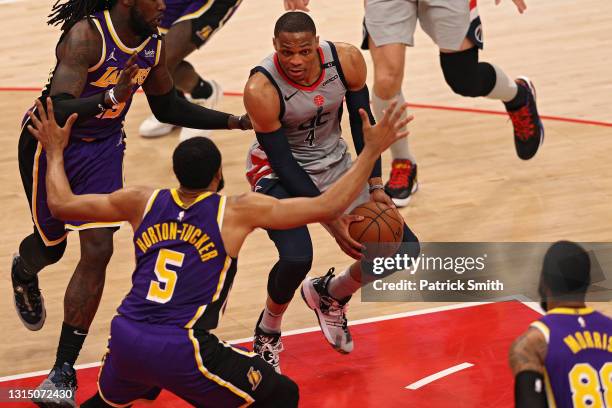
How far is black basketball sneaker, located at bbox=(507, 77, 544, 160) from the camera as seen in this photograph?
9.07m

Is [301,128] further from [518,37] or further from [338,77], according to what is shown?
[518,37]

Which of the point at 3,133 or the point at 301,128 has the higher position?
the point at 301,128

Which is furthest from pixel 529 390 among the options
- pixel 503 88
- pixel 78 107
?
pixel 503 88

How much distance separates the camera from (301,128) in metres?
6.73

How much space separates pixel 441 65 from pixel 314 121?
2232mm

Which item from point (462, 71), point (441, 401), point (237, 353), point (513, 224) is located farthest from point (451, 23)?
point (237, 353)

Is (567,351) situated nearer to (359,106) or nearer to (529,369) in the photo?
(529,369)

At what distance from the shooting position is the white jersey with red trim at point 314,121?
21.5 feet

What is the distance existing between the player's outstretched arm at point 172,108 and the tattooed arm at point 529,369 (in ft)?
9.30

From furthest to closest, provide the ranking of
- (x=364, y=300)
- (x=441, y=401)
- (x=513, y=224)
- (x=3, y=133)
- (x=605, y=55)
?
(x=605, y=55) < (x=3, y=133) < (x=513, y=224) < (x=364, y=300) < (x=441, y=401)

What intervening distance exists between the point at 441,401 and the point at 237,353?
1349 mm

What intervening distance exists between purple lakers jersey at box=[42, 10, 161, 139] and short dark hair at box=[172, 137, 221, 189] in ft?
3.69

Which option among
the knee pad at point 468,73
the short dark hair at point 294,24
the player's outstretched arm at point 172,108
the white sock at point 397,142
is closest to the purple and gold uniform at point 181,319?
the short dark hair at point 294,24

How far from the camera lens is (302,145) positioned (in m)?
6.80
